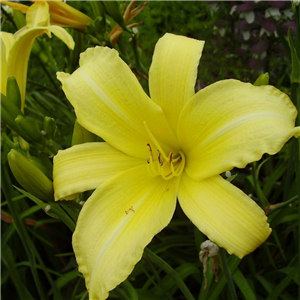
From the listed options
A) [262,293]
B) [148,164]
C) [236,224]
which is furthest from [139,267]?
[236,224]

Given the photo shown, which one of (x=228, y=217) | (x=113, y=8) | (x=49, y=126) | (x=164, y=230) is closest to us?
(x=228, y=217)

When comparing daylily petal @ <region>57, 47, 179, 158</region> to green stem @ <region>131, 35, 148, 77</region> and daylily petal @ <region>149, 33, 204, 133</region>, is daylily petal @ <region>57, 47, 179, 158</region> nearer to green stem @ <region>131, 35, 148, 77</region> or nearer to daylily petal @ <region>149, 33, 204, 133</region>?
daylily petal @ <region>149, 33, 204, 133</region>

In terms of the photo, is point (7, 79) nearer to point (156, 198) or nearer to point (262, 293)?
point (156, 198)

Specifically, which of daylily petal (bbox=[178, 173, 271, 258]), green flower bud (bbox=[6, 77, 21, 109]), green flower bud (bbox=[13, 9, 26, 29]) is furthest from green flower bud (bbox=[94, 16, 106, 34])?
daylily petal (bbox=[178, 173, 271, 258])

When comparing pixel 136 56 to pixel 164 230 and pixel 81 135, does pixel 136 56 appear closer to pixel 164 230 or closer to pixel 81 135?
pixel 81 135

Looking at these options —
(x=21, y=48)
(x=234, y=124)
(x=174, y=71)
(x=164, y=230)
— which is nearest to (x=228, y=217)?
(x=234, y=124)
